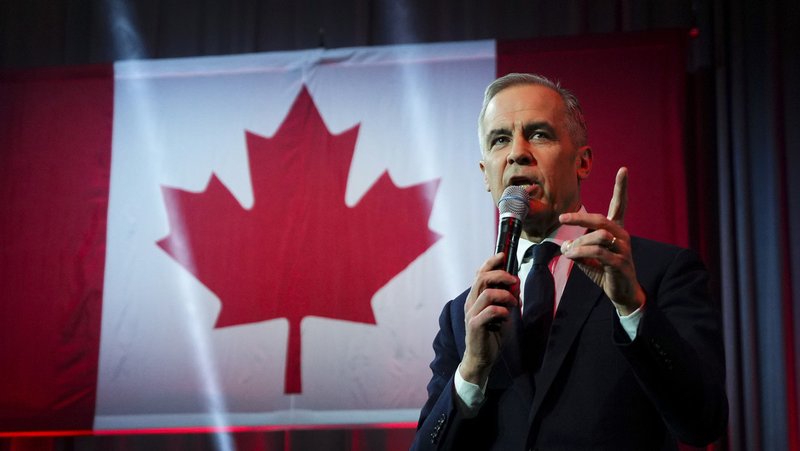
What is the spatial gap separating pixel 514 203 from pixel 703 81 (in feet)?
6.81

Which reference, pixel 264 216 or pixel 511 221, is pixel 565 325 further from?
pixel 264 216

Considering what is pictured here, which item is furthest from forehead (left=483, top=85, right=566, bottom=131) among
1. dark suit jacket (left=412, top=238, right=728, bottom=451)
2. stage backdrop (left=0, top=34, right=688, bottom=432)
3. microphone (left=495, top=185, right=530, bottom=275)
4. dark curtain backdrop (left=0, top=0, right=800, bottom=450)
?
dark curtain backdrop (left=0, top=0, right=800, bottom=450)

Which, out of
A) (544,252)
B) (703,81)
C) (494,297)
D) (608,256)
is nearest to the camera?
(608,256)

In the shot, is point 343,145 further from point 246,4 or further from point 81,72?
point 81,72

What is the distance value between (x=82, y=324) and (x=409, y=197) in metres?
1.37

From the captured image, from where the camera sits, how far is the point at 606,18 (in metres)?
3.43

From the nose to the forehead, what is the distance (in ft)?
0.17

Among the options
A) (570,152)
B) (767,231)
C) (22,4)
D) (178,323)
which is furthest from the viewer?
(22,4)

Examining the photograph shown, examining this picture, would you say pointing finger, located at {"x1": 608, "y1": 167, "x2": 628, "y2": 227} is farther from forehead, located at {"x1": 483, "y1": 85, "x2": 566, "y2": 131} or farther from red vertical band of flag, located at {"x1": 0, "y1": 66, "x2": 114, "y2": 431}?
red vertical band of flag, located at {"x1": 0, "y1": 66, "x2": 114, "y2": 431}

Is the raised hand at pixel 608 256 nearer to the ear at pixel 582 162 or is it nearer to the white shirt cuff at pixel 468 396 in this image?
the white shirt cuff at pixel 468 396

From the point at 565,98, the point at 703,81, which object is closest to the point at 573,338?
the point at 565,98

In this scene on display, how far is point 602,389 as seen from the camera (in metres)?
1.41

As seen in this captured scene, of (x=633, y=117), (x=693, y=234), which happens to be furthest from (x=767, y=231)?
(x=633, y=117)

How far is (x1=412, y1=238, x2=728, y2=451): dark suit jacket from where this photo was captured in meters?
1.30
